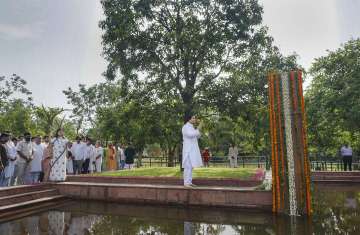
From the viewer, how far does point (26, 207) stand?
8.84m

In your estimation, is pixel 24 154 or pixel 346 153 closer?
pixel 24 154

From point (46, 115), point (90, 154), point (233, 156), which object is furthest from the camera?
point (46, 115)

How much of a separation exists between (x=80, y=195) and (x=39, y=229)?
3873 mm

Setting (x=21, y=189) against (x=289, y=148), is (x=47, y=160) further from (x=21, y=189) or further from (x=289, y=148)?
(x=289, y=148)

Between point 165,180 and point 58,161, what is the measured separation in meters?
3.77

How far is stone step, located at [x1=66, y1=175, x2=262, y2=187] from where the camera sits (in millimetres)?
10022

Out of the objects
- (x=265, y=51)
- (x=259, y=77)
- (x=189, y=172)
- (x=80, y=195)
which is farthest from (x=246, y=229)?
(x=265, y=51)

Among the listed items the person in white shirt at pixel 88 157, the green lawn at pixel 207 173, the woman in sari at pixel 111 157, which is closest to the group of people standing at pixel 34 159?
the green lawn at pixel 207 173

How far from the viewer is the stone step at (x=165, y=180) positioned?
1002cm

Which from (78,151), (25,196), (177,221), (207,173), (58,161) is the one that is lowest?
(177,221)

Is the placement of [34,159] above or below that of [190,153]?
below

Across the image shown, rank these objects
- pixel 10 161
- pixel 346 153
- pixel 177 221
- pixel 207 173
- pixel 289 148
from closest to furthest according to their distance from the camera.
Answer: pixel 177 221 → pixel 289 148 → pixel 10 161 → pixel 207 173 → pixel 346 153

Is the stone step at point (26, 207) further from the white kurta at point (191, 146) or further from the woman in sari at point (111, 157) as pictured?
the woman in sari at point (111, 157)

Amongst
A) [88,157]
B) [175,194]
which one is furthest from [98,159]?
[175,194]
